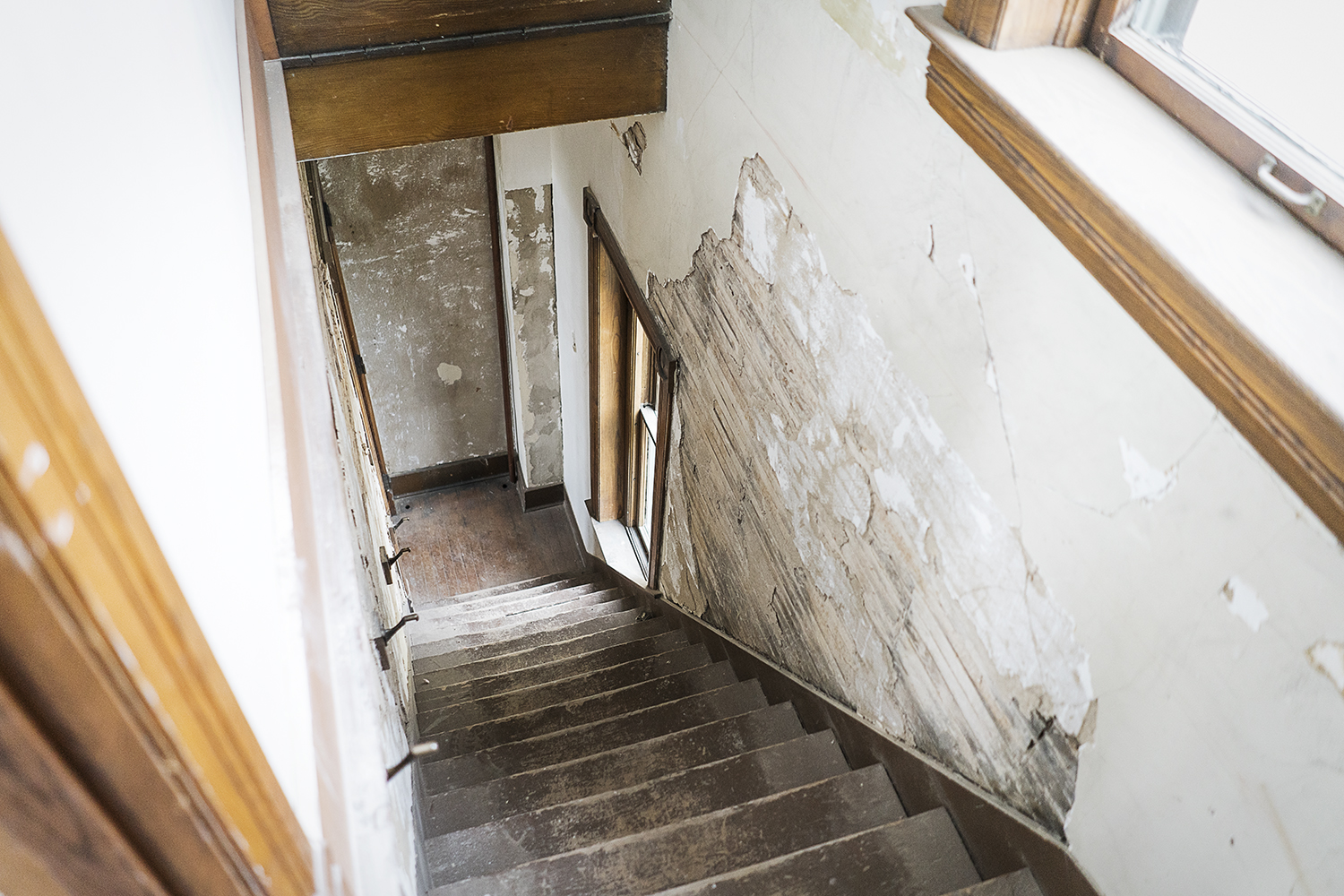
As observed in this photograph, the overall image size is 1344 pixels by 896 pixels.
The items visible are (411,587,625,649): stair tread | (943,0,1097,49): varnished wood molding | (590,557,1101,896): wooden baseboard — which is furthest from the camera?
(411,587,625,649): stair tread

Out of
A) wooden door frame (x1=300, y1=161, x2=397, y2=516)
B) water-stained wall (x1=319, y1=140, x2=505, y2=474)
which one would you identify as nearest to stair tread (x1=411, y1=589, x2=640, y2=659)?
wooden door frame (x1=300, y1=161, x2=397, y2=516)

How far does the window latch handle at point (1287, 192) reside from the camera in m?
1.25

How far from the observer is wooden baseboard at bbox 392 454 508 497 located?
6836 mm

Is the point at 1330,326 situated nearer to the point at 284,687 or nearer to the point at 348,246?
the point at 284,687

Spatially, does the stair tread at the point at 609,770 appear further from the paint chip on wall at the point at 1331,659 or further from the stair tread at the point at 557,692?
the paint chip on wall at the point at 1331,659

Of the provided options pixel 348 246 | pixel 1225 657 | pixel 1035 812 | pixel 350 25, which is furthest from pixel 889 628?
pixel 348 246

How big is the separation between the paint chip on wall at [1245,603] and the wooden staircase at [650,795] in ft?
3.33

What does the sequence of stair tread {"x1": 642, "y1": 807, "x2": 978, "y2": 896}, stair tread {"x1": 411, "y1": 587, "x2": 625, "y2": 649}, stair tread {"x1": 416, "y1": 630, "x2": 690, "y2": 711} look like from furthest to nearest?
stair tread {"x1": 411, "y1": 587, "x2": 625, "y2": 649} → stair tread {"x1": 416, "y1": 630, "x2": 690, "y2": 711} → stair tread {"x1": 642, "y1": 807, "x2": 978, "y2": 896}

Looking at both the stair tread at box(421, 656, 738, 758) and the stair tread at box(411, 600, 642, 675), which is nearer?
the stair tread at box(421, 656, 738, 758)

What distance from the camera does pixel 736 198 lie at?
8.93ft

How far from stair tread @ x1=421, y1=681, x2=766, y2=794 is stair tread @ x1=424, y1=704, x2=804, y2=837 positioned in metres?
0.15

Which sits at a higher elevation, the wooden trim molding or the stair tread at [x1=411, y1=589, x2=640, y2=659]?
the wooden trim molding

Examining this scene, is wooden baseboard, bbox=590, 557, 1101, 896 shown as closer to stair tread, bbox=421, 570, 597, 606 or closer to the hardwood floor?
stair tread, bbox=421, 570, 597, 606

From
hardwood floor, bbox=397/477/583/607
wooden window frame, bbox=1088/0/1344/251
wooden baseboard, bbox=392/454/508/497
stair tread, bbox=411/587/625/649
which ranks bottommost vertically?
hardwood floor, bbox=397/477/583/607
